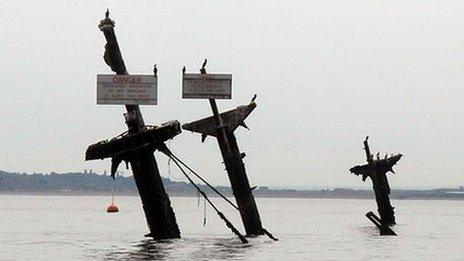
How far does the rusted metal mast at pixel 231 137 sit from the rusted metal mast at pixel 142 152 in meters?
3.02

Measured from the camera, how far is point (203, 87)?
35.5m

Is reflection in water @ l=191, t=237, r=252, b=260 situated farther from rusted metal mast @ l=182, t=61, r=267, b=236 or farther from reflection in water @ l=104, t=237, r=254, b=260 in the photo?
rusted metal mast @ l=182, t=61, r=267, b=236

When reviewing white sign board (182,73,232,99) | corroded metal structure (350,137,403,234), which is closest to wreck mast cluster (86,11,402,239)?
white sign board (182,73,232,99)

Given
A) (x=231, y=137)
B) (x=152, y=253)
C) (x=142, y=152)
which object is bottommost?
(x=152, y=253)

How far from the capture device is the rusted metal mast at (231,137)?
117 feet

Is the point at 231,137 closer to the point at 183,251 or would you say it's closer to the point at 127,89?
the point at 183,251

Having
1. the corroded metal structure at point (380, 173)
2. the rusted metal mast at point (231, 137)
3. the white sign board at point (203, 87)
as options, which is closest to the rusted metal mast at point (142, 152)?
the white sign board at point (203, 87)

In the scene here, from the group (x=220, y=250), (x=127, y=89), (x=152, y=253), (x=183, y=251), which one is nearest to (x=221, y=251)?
(x=220, y=250)

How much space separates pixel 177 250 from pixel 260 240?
4.86 m

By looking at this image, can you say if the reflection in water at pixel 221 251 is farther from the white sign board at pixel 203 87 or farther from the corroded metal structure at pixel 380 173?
the corroded metal structure at pixel 380 173

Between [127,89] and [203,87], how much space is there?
9.91ft

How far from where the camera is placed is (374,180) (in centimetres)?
5622

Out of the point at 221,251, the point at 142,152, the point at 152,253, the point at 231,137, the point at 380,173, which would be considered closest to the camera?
the point at 142,152

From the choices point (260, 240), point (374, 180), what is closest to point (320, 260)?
point (260, 240)
